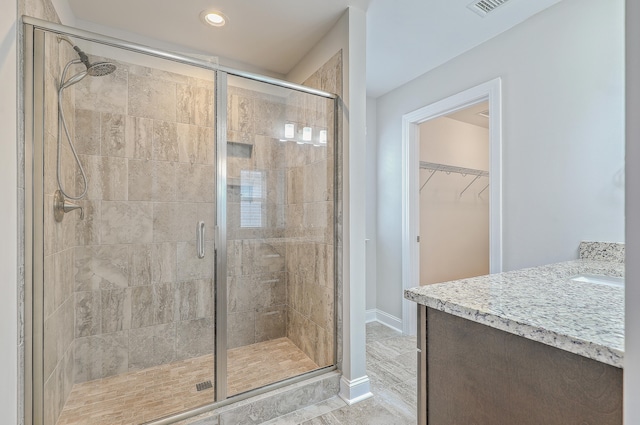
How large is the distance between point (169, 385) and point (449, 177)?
3.50 m

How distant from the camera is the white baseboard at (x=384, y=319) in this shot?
303 cm

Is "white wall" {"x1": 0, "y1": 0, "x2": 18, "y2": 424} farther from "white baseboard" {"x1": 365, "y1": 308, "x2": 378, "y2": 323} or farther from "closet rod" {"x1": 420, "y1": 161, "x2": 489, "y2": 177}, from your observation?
"closet rod" {"x1": 420, "y1": 161, "x2": 489, "y2": 177}

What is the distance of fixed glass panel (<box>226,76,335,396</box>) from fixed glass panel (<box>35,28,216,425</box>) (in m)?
0.21

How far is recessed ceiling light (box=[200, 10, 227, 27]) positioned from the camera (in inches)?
76.9

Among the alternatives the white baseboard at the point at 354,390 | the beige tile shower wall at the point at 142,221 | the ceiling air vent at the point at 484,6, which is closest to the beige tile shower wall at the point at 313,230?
the white baseboard at the point at 354,390

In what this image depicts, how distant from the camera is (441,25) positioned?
2.09 metres

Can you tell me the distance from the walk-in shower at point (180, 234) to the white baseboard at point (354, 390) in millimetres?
163

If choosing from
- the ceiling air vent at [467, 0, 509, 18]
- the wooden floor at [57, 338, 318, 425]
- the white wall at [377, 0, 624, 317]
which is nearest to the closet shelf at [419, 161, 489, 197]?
the white wall at [377, 0, 624, 317]

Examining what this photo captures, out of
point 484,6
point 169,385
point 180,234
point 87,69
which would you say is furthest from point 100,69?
point 484,6

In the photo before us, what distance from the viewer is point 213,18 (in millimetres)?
2010

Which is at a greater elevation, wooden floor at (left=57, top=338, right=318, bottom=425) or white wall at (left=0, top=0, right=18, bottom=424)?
white wall at (left=0, top=0, right=18, bottom=424)

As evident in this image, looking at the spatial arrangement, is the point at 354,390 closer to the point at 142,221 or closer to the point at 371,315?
the point at 371,315

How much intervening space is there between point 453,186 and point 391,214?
1186 millimetres

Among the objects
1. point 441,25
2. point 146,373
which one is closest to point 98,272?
point 146,373
